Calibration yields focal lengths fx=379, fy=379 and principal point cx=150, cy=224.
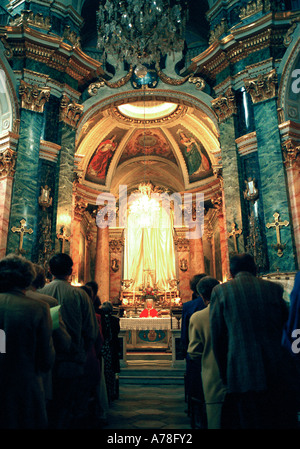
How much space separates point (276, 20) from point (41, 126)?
20.7 ft

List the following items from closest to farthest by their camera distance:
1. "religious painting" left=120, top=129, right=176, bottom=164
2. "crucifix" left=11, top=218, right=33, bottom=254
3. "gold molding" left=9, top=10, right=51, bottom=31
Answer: "crucifix" left=11, top=218, right=33, bottom=254 → "gold molding" left=9, top=10, right=51, bottom=31 → "religious painting" left=120, top=129, right=176, bottom=164

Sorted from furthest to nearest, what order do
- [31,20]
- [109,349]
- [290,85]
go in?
[31,20], [290,85], [109,349]

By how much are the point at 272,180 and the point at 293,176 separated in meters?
0.47

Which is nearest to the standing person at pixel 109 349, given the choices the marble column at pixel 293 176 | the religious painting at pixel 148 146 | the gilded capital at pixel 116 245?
the marble column at pixel 293 176

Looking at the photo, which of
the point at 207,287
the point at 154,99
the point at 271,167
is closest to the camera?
the point at 207,287

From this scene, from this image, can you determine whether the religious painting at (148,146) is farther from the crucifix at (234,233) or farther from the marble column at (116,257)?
the crucifix at (234,233)

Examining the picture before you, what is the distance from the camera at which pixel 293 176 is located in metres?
8.59

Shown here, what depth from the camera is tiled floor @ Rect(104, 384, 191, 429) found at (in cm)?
400

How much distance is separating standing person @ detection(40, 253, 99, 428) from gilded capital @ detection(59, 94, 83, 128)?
26.7 feet

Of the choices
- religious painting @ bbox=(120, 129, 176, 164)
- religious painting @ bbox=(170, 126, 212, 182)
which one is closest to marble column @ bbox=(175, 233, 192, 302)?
religious painting @ bbox=(170, 126, 212, 182)

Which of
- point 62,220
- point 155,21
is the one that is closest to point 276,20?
point 155,21

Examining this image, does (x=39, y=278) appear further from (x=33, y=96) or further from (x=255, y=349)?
(x=33, y=96)

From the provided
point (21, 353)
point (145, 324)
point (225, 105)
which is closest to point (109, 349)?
point (21, 353)

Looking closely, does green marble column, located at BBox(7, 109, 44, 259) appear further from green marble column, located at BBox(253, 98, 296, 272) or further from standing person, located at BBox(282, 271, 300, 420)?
standing person, located at BBox(282, 271, 300, 420)
